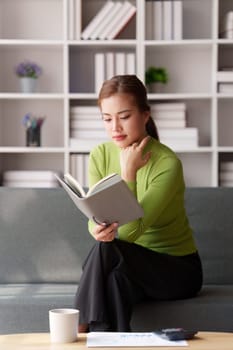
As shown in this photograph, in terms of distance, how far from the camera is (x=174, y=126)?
4.66 metres

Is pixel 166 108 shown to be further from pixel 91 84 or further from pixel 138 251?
pixel 138 251

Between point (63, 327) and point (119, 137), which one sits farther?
point (119, 137)

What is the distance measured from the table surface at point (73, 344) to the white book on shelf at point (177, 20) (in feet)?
9.81

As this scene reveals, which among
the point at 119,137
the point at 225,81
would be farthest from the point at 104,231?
the point at 225,81

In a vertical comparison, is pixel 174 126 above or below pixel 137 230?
above

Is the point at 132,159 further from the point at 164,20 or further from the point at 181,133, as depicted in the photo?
the point at 164,20

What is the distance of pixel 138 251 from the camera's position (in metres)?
2.63

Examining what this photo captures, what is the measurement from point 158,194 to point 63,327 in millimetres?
840

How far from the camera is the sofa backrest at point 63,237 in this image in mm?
3115

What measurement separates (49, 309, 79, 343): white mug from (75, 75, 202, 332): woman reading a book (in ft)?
1.57

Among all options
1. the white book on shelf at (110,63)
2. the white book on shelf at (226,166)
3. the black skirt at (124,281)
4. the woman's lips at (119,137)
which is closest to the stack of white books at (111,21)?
the white book on shelf at (110,63)

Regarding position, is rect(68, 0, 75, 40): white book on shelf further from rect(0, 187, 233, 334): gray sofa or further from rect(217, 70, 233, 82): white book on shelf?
rect(0, 187, 233, 334): gray sofa

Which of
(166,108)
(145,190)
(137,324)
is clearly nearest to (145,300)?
(137,324)

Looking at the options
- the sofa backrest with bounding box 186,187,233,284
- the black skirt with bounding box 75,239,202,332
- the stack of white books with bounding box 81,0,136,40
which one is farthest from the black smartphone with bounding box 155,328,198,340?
the stack of white books with bounding box 81,0,136,40
